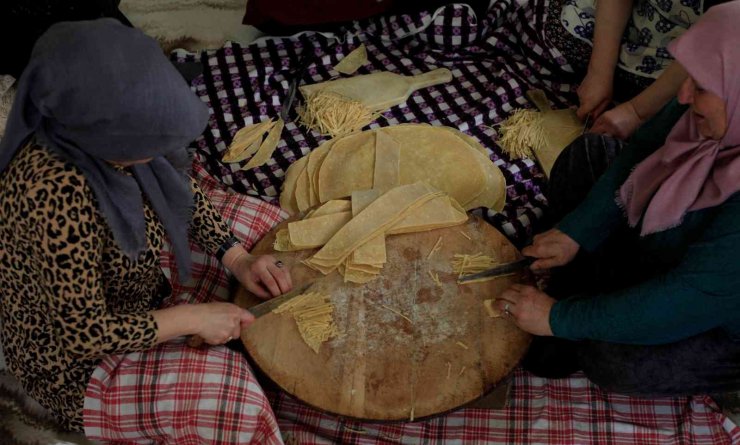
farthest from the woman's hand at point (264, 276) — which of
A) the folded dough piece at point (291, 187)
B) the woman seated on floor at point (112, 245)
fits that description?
the folded dough piece at point (291, 187)

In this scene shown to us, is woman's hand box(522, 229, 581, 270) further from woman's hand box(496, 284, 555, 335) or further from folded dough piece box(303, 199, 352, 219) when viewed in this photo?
folded dough piece box(303, 199, 352, 219)

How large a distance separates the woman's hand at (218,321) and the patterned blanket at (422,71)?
85 cm

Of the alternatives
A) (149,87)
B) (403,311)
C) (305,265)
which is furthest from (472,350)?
(149,87)

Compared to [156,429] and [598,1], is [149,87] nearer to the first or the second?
[156,429]

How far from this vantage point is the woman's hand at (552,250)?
188 cm

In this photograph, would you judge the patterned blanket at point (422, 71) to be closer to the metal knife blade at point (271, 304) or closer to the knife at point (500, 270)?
the knife at point (500, 270)

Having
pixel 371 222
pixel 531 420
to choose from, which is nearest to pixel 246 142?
pixel 371 222

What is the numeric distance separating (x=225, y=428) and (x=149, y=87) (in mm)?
865

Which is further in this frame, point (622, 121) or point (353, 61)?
point (353, 61)

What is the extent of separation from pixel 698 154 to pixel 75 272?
4.52ft

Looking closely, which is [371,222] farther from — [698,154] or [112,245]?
[698,154]

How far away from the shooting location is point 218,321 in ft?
5.38

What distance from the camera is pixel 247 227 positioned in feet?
7.01

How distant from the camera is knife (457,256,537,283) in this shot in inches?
70.8
